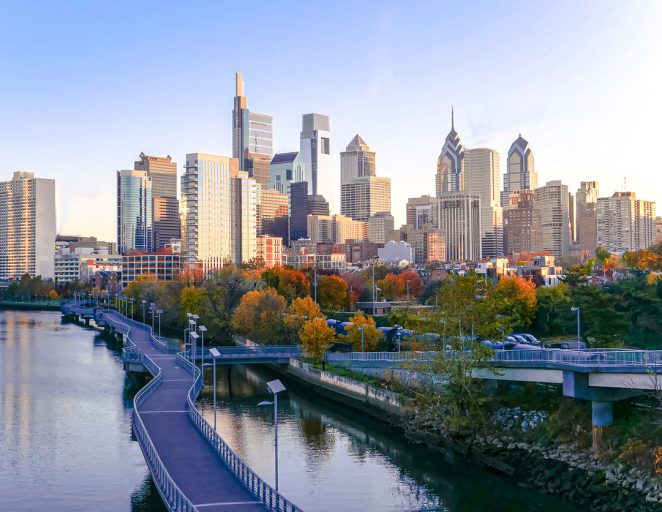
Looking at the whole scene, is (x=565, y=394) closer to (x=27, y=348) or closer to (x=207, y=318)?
(x=207, y=318)

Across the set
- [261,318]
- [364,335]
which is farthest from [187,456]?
[261,318]

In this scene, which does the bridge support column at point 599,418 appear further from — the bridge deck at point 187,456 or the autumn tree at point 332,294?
the autumn tree at point 332,294

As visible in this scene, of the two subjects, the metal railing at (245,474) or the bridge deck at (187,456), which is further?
the bridge deck at (187,456)

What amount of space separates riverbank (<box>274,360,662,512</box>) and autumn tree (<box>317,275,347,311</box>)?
165 feet

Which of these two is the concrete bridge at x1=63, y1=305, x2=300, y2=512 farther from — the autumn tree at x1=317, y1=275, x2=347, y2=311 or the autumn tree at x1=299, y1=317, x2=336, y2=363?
the autumn tree at x1=317, y1=275, x2=347, y2=311

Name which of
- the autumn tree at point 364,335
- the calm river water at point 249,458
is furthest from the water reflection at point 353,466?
the autumn tree at point 364,335

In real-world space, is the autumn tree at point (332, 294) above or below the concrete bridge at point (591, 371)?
above

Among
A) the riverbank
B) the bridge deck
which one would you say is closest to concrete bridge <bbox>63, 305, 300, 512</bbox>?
the bridge deck

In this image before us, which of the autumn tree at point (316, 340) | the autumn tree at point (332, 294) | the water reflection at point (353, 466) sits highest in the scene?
the autumn tree at point (332, 294)

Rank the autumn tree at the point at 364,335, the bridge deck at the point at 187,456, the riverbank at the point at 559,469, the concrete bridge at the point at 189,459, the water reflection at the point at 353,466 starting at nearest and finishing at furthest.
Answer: the concrete bridge at the point at 189,459 → the bridge deck at the point at 187,456 → the riverbank at the point at 559,469 → the water reflection at the point at 353,466 → the autumn tree at the point at 364,335

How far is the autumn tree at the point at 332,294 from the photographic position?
100062 mm

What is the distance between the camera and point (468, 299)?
141 ft

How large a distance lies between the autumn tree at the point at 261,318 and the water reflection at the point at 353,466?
16.8 meters

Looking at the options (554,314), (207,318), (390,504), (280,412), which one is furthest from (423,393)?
(207,318)
